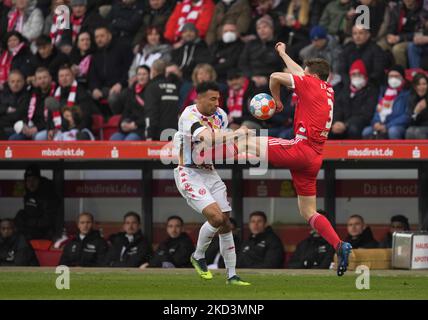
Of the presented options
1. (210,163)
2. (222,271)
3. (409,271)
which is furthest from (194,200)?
(409,271)

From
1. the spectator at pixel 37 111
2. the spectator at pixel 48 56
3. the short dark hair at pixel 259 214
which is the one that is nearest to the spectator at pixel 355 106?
the short dark hair at pixel 259 214

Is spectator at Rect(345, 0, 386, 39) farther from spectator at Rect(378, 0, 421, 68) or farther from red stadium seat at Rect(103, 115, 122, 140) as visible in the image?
red stadium seat at Rect(103, 115, 122, 140)

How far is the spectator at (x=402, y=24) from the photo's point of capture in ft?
54.9

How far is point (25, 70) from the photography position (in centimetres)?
1858

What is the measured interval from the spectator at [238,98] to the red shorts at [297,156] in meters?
4.11

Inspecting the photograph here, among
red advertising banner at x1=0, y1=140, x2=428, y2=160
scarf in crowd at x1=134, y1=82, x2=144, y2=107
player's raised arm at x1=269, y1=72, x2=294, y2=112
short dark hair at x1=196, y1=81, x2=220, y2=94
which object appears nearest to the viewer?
player's raised arm at x1=269, y1=72, x2=294, y2=112

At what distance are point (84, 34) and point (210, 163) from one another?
6.27 m

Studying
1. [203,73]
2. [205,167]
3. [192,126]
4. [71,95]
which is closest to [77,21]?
[71,95]

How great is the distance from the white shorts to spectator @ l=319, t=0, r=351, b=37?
5.46 metres

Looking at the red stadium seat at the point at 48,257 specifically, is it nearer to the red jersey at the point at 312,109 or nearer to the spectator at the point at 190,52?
the spectator at the point at 190,52

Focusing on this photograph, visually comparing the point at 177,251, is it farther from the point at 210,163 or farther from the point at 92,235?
the point at 210,163

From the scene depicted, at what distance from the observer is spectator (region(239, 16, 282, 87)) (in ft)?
55.2

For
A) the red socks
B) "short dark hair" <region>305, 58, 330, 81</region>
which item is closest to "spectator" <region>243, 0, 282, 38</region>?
"short dark hair" <region>305, 58, 330, 81</region>

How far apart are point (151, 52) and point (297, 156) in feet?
20.6
